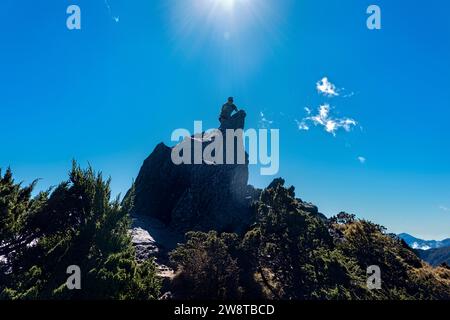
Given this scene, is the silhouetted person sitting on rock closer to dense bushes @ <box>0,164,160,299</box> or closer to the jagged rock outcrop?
the jagged rock outcrop

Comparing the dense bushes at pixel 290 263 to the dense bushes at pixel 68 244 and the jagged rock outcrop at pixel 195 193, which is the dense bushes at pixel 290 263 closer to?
the dense bushes at pixel 68 244

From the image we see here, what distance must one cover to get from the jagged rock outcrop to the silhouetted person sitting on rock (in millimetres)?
1558

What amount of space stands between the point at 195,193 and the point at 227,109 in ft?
86.5

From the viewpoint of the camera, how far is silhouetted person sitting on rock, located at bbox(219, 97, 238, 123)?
78.1 meters

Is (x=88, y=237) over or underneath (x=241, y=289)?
over

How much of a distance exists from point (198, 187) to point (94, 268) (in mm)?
46282

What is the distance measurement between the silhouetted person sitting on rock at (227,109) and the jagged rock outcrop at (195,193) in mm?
1558

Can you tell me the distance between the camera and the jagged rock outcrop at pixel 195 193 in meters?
62.8

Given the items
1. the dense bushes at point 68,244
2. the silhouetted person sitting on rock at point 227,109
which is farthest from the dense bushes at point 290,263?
the silhouetted person sitting on rock at point 227,109

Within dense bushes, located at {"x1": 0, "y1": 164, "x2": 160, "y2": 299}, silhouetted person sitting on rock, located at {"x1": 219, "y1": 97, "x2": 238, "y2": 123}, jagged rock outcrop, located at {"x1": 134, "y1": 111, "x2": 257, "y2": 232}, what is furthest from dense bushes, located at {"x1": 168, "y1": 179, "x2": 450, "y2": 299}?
silhouetted person sitting on rock, located at {"x1": 219, "y1": 97, "x2": 238, "y2": 123}
